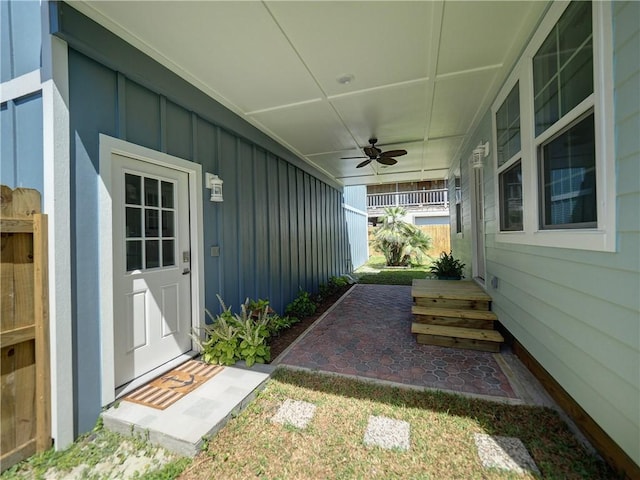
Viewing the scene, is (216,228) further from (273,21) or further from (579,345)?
(579,345)

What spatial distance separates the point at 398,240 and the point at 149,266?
1011 centimetres

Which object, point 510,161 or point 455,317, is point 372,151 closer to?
point 510,161

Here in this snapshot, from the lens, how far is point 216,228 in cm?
344

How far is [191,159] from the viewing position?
121 inches

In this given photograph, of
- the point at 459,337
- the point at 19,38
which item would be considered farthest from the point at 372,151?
the point at 19,38

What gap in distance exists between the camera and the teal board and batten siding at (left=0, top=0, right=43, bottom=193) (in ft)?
6.61

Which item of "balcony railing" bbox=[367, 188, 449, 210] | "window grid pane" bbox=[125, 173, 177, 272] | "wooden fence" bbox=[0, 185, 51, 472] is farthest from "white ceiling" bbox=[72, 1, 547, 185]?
"balcony railing" bbox=[367, 188, 449, 210]

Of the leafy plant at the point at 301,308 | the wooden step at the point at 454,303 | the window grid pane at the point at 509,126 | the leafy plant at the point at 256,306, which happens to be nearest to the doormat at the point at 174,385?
the leafy plant at the point at 256,306

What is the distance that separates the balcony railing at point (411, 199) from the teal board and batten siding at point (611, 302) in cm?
1669

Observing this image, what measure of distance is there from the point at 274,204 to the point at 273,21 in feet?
9.61

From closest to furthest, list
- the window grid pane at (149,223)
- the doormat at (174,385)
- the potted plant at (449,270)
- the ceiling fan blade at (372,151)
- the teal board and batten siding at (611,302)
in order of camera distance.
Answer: the teal board and batten siding at (611,302), the doormat at (174,385), the window grid pane at (149,223), the ceiling fan blade at (372,151), the potted plant at (449,270)

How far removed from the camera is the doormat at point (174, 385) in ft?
7.46

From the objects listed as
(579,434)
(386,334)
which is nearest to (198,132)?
(386,334)

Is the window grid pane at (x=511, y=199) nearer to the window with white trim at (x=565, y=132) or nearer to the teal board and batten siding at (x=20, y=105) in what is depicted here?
the window with white trim at (x=565, y=132)
